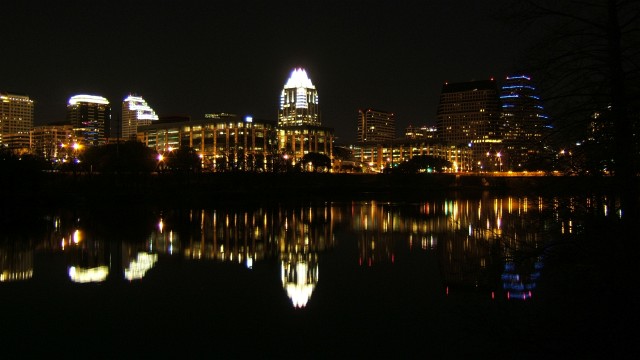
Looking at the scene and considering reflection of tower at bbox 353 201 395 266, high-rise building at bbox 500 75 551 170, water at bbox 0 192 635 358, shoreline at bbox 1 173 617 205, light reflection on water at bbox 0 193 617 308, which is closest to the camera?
high-rise building at bbox 500 75 551 170

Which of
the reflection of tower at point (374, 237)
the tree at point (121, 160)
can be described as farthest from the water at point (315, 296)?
the tree at point (121, 160)

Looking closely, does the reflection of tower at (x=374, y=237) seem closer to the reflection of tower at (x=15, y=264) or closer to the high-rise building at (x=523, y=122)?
the reflection of tower at (x=15, y=264)

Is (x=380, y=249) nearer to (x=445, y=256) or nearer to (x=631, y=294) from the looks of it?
(x=445, y=256)

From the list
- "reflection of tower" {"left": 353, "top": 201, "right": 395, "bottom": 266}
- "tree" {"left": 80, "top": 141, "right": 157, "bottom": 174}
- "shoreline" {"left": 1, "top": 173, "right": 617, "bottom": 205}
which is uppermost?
"tree" {"left": 80, "top": 141, "right": 157, "bottom": 174}

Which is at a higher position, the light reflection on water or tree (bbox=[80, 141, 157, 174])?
tree (bbox=[80, 141, 157, 174])

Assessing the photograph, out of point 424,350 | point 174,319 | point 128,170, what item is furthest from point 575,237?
point 128,170

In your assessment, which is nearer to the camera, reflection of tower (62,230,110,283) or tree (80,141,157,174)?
reflection of tower (62,230,110,283)

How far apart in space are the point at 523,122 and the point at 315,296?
41.2 ft

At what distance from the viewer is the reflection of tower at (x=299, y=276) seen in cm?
2123

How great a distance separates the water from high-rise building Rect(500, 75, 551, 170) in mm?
958

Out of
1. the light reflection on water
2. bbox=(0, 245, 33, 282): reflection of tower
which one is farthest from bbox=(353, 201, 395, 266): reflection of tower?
bbox=(0, 245, 33, 282): reflection of tower

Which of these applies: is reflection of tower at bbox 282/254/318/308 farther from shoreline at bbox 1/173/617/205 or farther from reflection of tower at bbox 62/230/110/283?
shoreline at bbox 1/173/617/205

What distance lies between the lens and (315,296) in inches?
838

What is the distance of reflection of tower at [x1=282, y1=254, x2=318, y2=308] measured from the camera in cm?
2123
